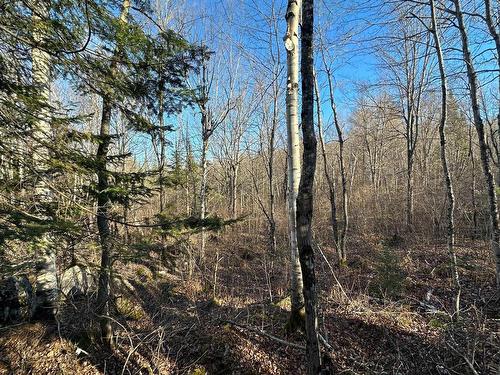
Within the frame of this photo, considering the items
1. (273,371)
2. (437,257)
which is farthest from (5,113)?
(437,257)

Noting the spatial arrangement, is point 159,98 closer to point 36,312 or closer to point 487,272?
point 36,312

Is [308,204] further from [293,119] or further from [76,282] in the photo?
[76,282]

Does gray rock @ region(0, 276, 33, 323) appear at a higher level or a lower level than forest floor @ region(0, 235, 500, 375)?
higher

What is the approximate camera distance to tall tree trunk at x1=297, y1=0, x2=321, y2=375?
103 inches

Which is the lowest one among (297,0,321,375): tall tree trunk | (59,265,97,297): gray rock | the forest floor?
the forest floor

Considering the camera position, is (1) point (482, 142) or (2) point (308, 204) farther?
(1) point (482, 142)

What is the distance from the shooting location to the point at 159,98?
4.13 m

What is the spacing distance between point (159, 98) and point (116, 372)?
12.9 feet

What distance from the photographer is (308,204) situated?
2.73 m

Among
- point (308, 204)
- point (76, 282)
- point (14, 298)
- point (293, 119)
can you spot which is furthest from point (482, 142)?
point (76, 282)

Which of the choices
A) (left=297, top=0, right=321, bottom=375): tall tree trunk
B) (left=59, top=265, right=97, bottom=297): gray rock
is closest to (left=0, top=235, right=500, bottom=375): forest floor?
(left=59, top=265, right=97, bottom=297): gray rock

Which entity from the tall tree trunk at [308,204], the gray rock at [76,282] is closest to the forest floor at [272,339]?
the gray rock at [76,282]

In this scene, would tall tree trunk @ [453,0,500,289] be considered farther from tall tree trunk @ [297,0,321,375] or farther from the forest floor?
tall tree trunk @ [297,0,321,375]

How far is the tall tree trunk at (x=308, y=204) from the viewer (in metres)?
2.62
